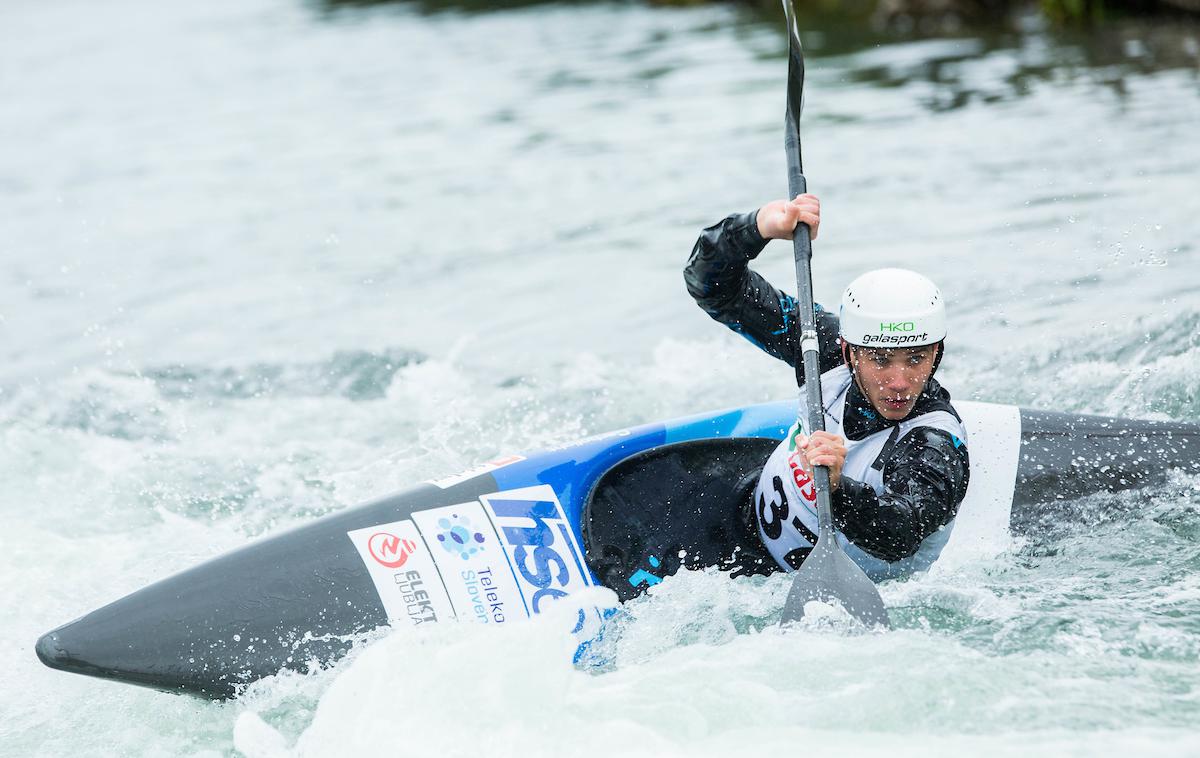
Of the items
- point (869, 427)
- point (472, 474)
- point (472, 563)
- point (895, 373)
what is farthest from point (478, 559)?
point (895, 373)

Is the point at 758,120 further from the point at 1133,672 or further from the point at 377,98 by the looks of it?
the point at 1133,672

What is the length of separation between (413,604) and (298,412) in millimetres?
3157

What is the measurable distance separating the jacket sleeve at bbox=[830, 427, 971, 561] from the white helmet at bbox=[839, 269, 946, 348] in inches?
12.0

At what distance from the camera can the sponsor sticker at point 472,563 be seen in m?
4.04

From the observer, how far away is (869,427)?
413cm

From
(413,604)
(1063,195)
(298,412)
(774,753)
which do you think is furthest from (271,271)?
(774,753)

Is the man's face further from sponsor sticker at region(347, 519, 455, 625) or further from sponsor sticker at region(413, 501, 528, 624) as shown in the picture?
sponsor sticker at region(347, 519, 455, 625)

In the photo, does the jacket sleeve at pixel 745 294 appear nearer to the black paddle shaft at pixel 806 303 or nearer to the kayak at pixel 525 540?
the black paddle shaft at pixel 806 303

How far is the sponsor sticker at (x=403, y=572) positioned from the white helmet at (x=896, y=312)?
1454 mm

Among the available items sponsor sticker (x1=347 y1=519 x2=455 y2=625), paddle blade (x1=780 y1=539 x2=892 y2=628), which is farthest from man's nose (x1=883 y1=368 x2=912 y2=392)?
sponsor sticker (x1=347 y1=519 x2=455 y2=625)

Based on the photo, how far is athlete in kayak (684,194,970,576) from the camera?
12.6ft

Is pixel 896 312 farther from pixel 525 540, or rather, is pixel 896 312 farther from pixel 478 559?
pixel 478 559

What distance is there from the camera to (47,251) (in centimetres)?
1095

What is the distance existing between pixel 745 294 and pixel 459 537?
4.19 feet
